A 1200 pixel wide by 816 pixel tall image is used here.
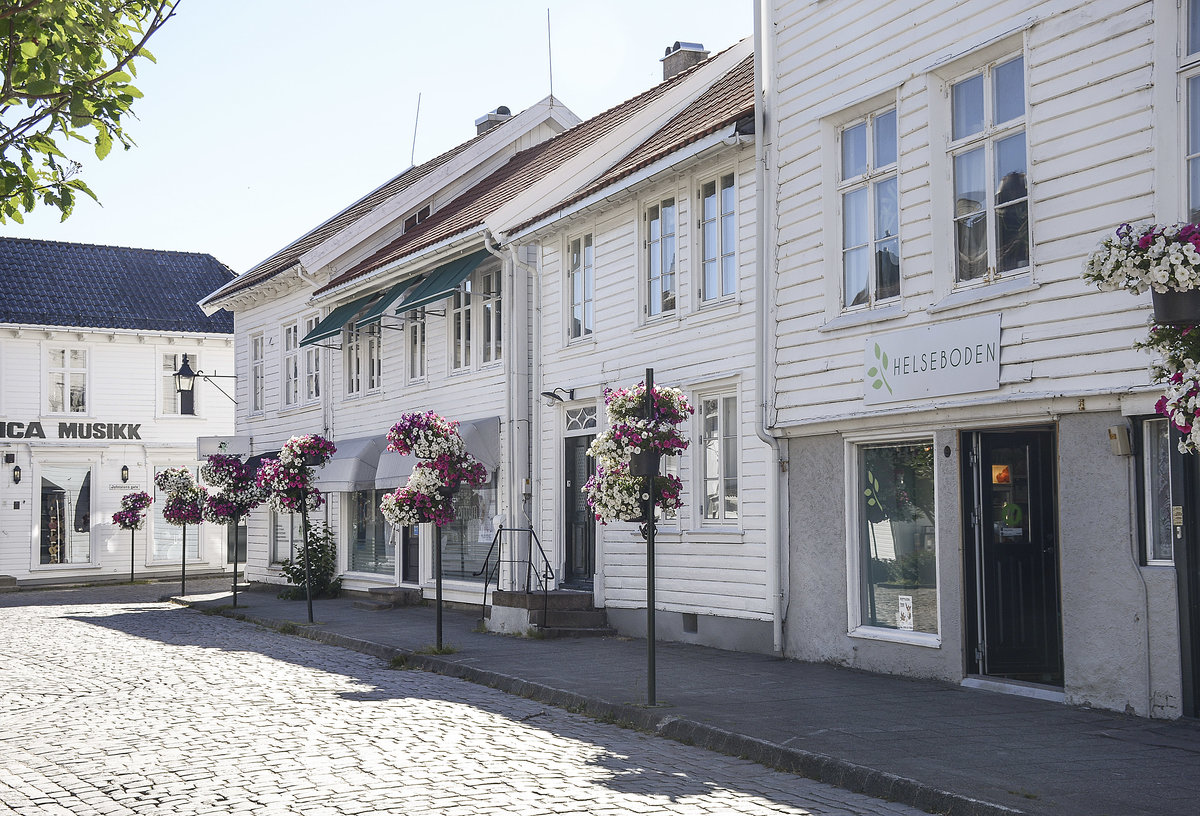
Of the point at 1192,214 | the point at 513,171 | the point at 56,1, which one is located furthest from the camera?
the point at 513,171

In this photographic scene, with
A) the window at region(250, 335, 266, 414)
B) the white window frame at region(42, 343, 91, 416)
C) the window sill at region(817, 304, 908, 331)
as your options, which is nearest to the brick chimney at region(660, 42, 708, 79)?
the window sill at region(817, 304, 908, 331)

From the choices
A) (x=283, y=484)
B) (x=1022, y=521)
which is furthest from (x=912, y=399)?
(x=283, y=484)

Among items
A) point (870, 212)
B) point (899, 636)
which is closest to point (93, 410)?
point (870, 212)

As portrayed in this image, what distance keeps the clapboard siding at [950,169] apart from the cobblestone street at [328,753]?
434 centimetres

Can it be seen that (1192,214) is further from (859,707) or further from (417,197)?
(417,197)

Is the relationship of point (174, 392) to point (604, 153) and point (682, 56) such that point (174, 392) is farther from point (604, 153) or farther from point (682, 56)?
point (604, 153)

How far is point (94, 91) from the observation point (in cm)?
638

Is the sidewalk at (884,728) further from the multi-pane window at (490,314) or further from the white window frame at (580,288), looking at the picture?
the multi-pane window at (490,314)

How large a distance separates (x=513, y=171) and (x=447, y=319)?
420 cm

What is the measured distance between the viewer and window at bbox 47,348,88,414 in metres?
34.8

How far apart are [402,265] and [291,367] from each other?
7.66 m

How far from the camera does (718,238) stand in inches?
611

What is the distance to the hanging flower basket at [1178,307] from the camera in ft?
22.9

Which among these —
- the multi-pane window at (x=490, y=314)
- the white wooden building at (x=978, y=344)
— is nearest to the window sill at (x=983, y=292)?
the white wooden building at (x=978, y=344)
